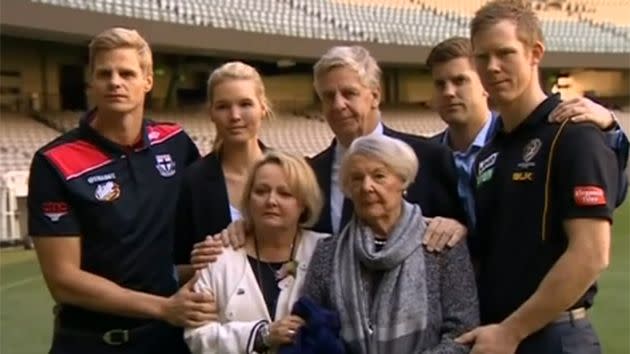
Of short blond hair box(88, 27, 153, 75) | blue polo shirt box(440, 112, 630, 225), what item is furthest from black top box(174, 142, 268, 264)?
blue polo shirt box(440, 112, 630, 225)

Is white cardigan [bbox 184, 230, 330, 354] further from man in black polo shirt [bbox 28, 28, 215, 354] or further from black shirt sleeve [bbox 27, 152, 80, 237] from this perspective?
black shirt sleeve [bbox 27, 152, 80, 237]

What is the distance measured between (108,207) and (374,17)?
29262 mm

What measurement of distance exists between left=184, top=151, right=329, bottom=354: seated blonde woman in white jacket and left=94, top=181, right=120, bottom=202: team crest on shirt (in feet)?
1.20

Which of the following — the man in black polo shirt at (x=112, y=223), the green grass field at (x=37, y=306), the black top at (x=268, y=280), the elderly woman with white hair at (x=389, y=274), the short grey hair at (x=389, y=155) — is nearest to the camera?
the elderly woman with white hair at (x=389, y=274)

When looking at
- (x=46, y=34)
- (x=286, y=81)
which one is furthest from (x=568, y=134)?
(x=286, y=81)

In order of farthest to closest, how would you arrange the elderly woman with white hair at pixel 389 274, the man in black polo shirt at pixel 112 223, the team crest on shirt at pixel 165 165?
the team crest on shirt at pixel 165 165 < the man in black polo shirt at pixel 112 223 < the elderly woman with white hair at pixel 389 274

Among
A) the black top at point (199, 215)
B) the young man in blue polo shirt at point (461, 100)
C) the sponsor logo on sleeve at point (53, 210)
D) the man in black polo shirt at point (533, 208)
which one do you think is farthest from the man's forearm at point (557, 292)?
the sponsor logo on sleeve at point (53, 210)

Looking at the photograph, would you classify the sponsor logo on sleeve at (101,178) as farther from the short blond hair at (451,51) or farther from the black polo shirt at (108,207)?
the short blond hair at (451,51)

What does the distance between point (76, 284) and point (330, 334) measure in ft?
2.57

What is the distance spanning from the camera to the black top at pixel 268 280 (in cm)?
272

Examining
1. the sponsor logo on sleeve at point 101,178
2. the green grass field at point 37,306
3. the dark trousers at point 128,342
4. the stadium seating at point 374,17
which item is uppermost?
the stadium seating at point 374,17

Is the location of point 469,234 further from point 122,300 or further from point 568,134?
point 122,300

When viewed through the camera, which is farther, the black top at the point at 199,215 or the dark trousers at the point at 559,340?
the black top at the point at 199,215

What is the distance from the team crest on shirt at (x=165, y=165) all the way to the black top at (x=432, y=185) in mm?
484
